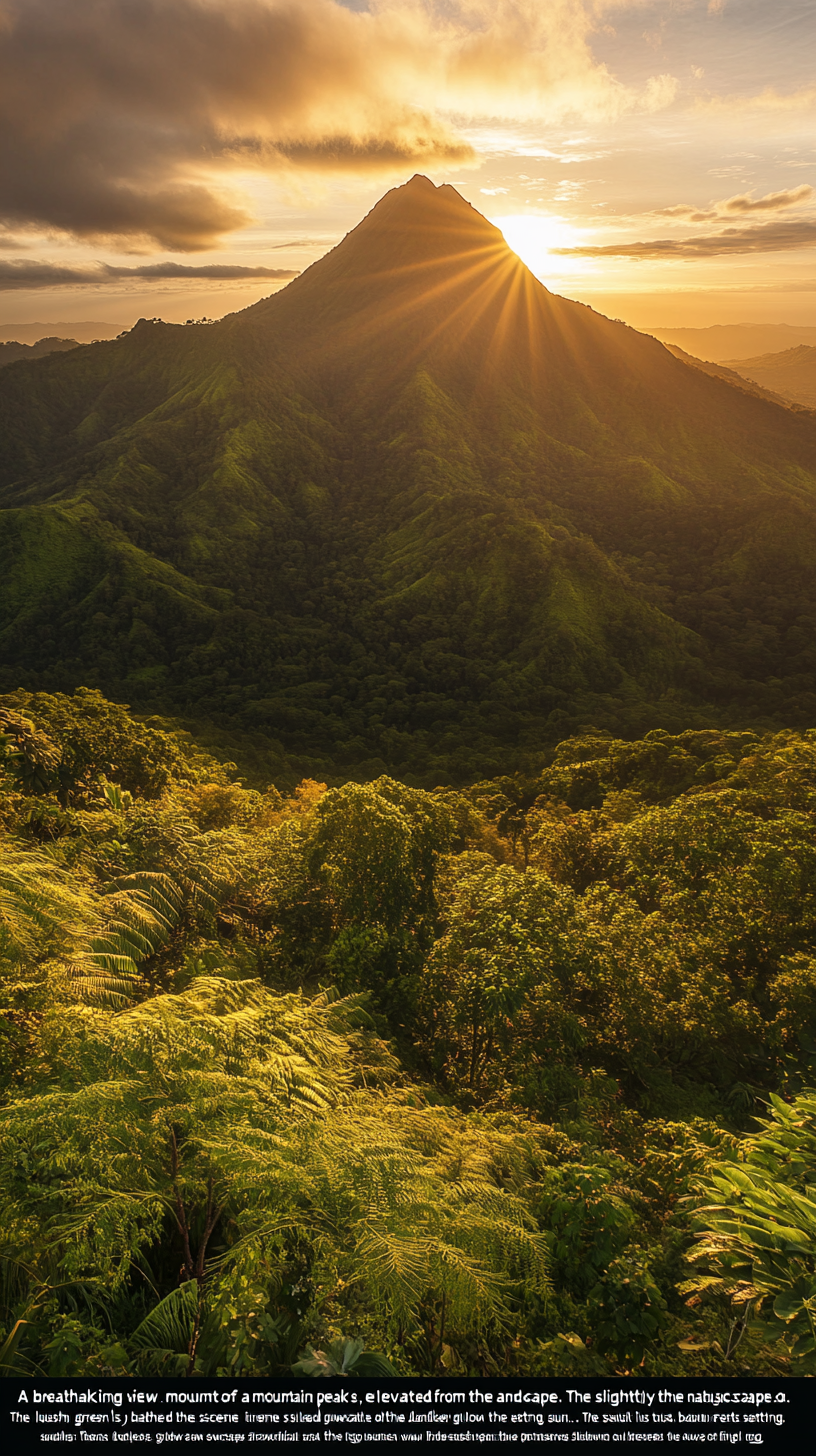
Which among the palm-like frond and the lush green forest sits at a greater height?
the palm-like frond

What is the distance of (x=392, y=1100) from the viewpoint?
1005 cm

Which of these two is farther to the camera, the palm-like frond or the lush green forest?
the palm-like frond

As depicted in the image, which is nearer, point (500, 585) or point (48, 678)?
point (48, 678)

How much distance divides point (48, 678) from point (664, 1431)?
136 m

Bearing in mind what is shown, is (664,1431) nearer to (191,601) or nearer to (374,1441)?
(374,1441)

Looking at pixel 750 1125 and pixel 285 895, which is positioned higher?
pixel 285 895

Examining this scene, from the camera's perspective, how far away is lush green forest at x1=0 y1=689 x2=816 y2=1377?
6.20 m

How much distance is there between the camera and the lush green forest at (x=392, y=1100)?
6203mm

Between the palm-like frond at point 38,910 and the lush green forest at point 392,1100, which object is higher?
the palm-like frond at point 38,910

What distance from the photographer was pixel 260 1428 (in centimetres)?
558

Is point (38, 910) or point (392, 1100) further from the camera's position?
point (38, 910)

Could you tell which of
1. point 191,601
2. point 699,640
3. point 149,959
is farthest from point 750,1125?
point 191,601

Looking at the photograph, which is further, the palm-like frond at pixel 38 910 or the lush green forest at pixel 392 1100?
the palm-like frond at pixel 38 910

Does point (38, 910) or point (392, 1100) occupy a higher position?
point (38, 910)
